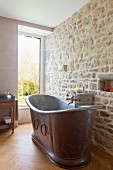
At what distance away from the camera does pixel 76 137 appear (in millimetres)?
2072

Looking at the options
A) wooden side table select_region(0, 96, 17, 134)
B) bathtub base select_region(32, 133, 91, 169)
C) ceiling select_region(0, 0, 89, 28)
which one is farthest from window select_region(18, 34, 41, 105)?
bathtub base select_region(32, 133, 91, 169)

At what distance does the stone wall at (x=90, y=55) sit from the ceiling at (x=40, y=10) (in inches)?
6.9

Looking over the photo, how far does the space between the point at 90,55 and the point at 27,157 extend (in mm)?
2084

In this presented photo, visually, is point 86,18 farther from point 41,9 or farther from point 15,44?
point 15,44

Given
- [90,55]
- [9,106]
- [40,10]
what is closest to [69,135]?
[90,55]

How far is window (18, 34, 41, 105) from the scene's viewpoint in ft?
14.3

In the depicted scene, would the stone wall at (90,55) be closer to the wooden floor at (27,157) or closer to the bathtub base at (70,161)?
the wooden floor at (27,157)

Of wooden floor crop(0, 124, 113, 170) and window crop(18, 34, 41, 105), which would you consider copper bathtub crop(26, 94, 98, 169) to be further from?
window crop(18, 34, 41, 105)

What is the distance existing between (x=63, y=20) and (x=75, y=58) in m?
1.14

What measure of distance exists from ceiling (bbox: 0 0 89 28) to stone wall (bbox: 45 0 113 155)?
0.18 metres

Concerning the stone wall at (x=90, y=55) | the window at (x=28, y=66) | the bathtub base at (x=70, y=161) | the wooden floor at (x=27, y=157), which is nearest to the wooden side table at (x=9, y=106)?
the wooden floor at (x=27, y=157)

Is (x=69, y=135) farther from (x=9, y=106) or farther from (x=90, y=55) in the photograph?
(x=9, y=106)

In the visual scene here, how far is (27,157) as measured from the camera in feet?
7.65

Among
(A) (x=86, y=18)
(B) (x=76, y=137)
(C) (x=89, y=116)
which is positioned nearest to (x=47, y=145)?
(B) (x=76, y=137)
